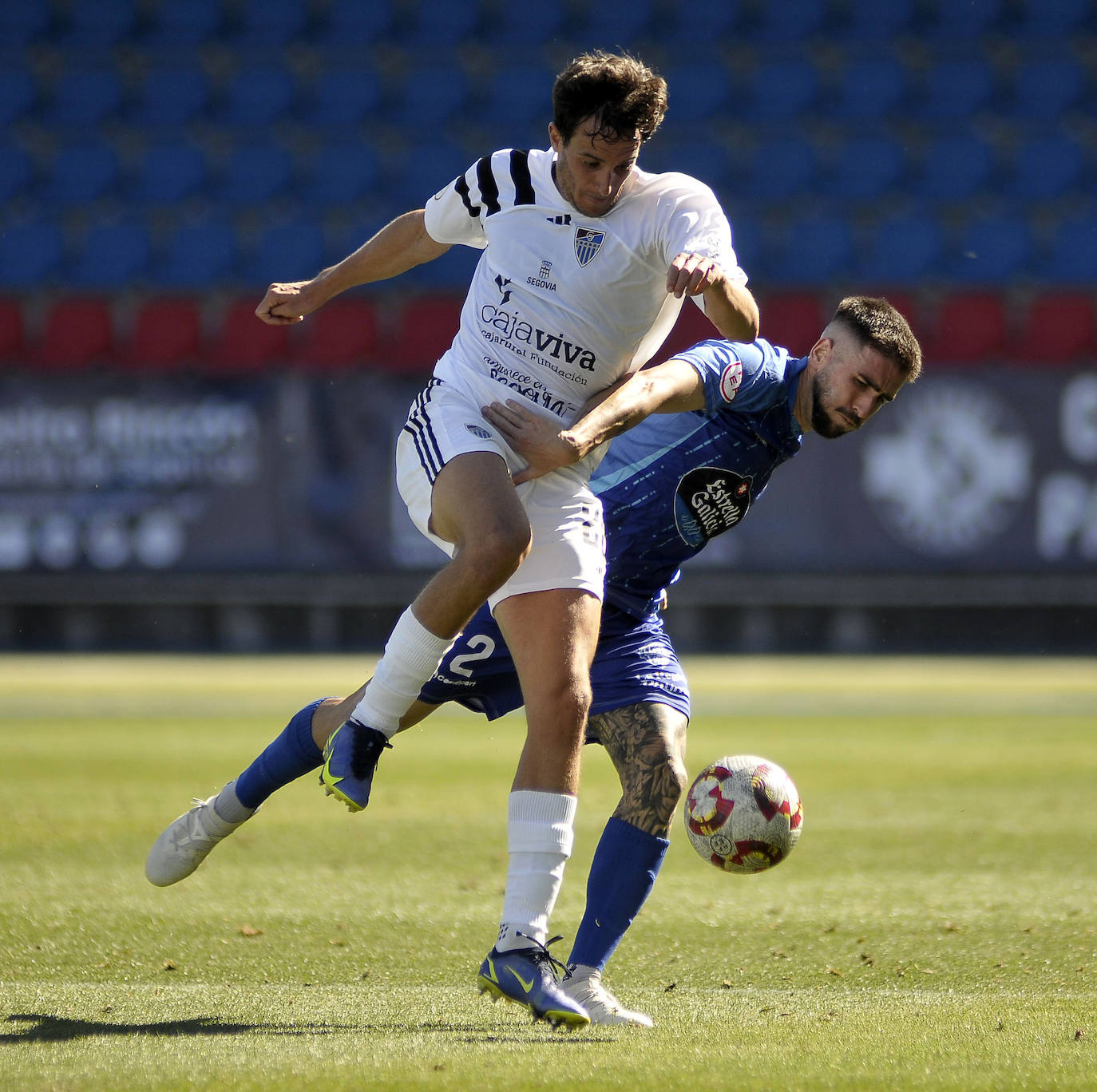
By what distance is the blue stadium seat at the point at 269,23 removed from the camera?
21.2 meters

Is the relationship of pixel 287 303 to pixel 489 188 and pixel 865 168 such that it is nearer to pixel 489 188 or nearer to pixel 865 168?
pixel 489 188

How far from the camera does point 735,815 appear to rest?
4422mm

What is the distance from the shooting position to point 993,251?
18781 mm

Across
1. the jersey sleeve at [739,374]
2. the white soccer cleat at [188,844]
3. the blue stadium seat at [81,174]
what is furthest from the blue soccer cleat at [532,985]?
the blue stadium seat at [81,174]

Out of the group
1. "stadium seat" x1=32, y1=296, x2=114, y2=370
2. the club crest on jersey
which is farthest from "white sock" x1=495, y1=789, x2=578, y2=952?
"stadium seat" x1=32, y1=296, x2=114, y2=370

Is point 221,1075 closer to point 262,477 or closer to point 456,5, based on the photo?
point 262,477

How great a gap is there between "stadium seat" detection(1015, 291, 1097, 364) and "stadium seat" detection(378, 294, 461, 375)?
599 centimetres

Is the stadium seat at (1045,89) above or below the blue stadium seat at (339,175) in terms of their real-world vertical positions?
above

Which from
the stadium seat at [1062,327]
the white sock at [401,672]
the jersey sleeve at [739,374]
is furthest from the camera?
the stadium seat at [1062,327]

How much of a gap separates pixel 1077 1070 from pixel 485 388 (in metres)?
2.20

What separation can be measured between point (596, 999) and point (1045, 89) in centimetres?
1936

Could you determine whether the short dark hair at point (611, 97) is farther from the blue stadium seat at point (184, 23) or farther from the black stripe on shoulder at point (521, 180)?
the blue stadium seat at point (184, 23)

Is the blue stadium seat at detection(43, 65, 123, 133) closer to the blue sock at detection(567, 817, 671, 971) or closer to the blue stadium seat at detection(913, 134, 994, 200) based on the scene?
the blue stadium seat at detection(913, 134, 994, 200)

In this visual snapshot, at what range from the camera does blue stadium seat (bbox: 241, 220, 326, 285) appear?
18.8 m
